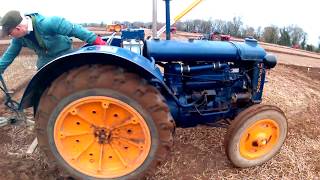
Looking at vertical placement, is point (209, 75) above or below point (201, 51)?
below

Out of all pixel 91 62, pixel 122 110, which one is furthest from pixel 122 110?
pixel 91 62

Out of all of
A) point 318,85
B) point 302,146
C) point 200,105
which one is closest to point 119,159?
point 200,105

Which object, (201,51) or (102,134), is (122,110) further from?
(201,51)

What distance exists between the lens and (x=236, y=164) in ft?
11.6

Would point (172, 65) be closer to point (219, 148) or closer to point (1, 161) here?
point (219, 148)

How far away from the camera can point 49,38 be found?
337cm

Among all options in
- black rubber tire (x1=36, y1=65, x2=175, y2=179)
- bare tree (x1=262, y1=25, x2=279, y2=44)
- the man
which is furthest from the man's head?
bare tree (x1=262, y1=25, x2=279, y2=44)

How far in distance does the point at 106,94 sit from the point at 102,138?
43 cm

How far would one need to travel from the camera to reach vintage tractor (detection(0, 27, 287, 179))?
2660mm

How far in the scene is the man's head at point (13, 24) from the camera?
9.96 ft

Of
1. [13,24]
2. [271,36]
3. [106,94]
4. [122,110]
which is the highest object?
[13,24]

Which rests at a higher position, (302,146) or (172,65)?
(172,65)

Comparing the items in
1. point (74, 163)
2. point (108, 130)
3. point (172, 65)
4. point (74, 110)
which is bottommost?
point (74, 163)

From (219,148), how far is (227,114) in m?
0.47
